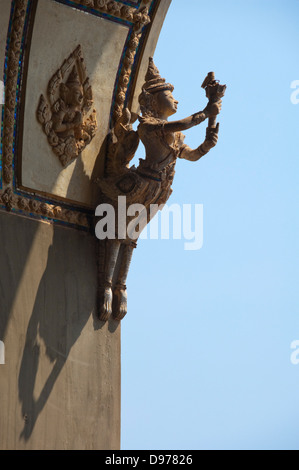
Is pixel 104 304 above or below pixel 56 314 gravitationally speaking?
above

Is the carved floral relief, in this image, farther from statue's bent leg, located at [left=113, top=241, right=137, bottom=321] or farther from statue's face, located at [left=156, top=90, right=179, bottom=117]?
statue's bent leg, located at [left=113, top=241, right=137, bottom=321]

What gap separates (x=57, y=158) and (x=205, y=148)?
3.26ft

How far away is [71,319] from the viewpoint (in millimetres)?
10664

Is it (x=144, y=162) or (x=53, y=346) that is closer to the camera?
(x=53, y=346)

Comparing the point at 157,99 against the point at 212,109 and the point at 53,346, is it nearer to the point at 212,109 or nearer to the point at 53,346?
the point at 212,109

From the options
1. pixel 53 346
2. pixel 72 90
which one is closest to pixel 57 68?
pixel 72 90

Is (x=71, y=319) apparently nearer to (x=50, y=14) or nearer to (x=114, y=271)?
(x=114, y=271)

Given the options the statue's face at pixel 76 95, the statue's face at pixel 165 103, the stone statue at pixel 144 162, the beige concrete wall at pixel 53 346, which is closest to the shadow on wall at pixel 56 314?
the beige concrete wall at pixel 53 346

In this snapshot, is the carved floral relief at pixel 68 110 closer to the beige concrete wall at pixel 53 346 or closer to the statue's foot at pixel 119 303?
the beige concrete wall at pixel 53 346

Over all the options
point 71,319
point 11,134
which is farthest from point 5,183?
point 71,319

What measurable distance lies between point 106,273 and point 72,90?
4.11ft

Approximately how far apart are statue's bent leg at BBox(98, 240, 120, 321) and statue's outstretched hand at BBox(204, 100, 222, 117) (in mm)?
1080

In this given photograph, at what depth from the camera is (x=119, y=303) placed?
10.9 meters

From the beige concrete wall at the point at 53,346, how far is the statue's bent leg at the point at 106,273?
0.05 metres
